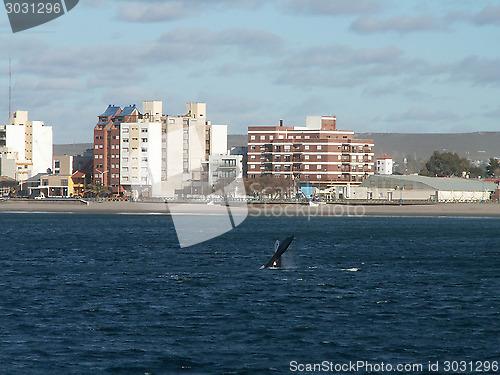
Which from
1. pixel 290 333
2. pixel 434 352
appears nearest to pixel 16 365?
pixel 290 333

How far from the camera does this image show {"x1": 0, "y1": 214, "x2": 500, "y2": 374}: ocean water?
32125 mm

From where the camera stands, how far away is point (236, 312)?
140 ft

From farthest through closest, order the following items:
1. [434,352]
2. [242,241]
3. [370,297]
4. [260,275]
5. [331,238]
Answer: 1. [331,238]
2. [242,241]
3. [260,275]
4. [370,297]
5. [434,352]

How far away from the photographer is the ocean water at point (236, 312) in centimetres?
3212

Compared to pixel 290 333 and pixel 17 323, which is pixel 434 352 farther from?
pixel 17 323

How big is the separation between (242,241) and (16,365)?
7488cm

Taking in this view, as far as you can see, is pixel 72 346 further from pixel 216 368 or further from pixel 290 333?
pixel 290 333

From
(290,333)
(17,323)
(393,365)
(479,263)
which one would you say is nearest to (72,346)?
(17,323)

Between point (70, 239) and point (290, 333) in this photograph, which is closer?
point (290, 333)

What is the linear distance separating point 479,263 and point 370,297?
27.9m

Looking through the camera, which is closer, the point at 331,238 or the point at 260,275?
the point at 260,275

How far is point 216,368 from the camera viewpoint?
30.2 meters

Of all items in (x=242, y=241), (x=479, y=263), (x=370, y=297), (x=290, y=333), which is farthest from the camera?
(x=242, y=241)

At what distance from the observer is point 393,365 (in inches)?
1214
